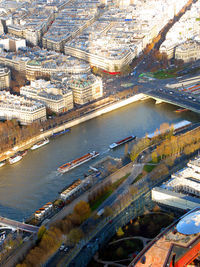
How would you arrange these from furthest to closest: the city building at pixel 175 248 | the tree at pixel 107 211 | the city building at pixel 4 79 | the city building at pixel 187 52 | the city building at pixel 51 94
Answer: the city building at pixel 187 52, the city building at pixel 4 79, the city building at pixel 51 94, the tree at pixel 107 211, the city building at pixel 175 248

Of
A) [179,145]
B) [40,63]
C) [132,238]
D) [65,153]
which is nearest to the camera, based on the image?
[132,238]

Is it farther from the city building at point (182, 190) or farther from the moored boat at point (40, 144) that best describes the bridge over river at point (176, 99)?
the moored boat at point (40, 144)

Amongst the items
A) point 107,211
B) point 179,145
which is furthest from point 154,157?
point 107,211

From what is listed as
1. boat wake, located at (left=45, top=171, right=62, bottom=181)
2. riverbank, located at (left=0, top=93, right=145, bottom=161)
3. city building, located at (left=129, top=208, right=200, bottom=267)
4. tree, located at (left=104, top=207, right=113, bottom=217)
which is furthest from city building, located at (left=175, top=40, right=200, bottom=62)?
city building, located at (left=129, top=208, right=200, bottom=267)

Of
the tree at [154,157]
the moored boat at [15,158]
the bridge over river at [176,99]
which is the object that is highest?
the bridge over river at [176,99]

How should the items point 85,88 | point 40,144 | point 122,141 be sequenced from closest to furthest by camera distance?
point 122,141
point 40,144
point 85,88

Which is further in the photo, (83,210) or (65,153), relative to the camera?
(65,153)

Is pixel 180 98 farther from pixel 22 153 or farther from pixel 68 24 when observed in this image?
pixel 68 24

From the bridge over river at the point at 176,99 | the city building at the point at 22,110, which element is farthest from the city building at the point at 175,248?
the bridge over river at the point at 176,99
